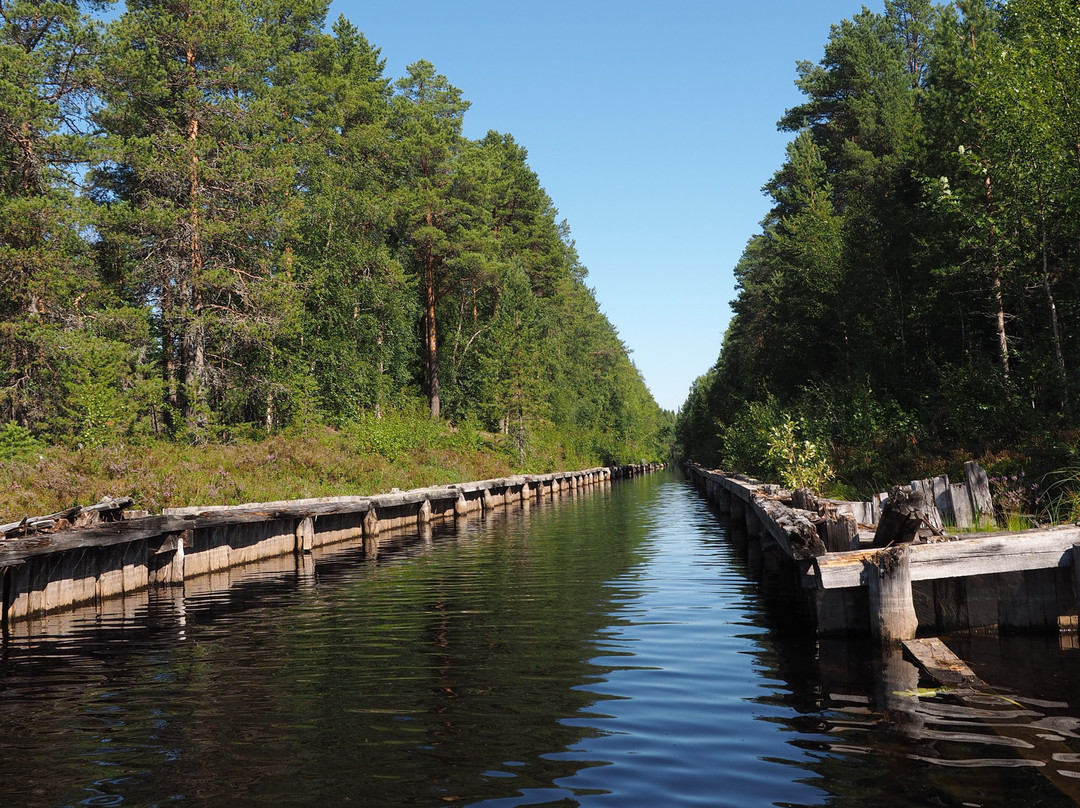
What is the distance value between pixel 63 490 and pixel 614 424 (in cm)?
7232

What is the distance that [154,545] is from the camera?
1422cm

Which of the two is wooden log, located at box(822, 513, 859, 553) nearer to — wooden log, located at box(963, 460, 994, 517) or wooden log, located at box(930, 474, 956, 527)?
wooden log, located at box(930, 474, 956, 527)

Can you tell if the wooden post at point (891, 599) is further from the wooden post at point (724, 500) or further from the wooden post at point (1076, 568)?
the wooden post at point (724, 500)

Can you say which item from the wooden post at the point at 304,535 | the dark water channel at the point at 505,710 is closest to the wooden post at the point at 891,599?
the dark water channel at the point at 505,710

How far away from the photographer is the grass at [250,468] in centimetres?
1465

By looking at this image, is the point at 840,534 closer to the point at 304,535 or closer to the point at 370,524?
the point at 304,535

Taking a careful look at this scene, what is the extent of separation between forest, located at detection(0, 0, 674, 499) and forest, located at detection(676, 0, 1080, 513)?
54.0 ft

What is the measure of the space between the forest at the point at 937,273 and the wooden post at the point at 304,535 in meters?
12.0

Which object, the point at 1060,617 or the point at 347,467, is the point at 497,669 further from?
the point at 347,467

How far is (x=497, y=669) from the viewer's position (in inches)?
313

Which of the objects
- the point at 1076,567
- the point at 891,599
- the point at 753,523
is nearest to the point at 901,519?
the point at 891,599

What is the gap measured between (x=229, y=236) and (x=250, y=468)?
10047 mm

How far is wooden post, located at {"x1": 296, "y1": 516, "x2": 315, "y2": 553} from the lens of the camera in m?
18.9

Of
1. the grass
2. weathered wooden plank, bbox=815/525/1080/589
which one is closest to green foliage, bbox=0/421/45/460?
the grass
